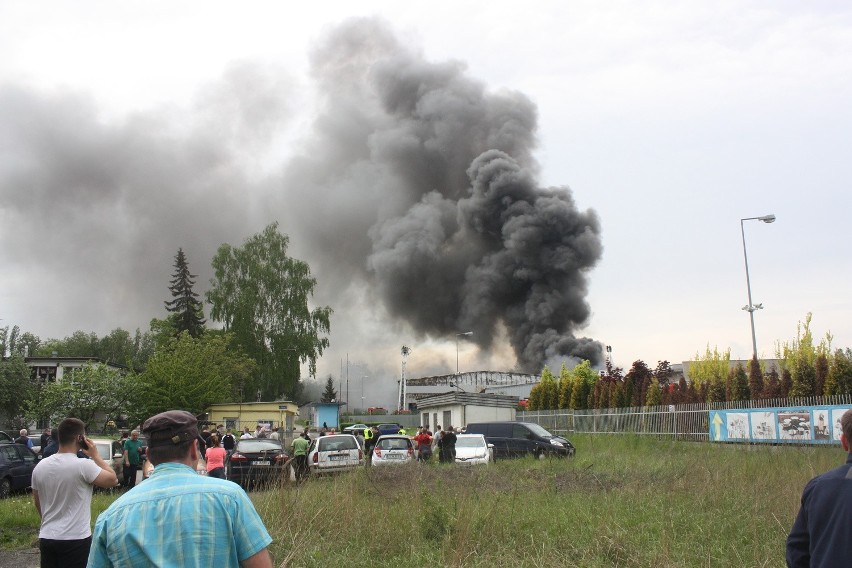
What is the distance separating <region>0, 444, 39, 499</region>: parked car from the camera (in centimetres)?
1652

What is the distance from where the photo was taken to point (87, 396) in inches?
1388

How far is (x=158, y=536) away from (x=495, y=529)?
6.03 metres

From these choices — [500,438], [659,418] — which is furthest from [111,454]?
[659,418]

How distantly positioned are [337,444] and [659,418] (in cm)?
1328

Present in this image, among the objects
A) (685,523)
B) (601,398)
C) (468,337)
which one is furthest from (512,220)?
(685,523)

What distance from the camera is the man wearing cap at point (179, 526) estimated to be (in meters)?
2.52

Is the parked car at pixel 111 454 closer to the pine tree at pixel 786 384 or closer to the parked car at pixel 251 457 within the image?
the parked car at pixel 251 457

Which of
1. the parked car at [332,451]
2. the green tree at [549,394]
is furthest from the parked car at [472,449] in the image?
the green tree at [549,394]

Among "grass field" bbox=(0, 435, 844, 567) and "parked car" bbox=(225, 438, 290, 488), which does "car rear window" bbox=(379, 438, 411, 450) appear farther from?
"grass field" bbox=(0, 435, 844, 567)

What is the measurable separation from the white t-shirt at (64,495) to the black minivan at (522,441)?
18564mm

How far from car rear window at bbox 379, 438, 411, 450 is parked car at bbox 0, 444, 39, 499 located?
28.1ft

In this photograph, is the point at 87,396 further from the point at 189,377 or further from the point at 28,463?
the point at 28,463

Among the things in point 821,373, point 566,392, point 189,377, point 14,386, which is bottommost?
point 566,392

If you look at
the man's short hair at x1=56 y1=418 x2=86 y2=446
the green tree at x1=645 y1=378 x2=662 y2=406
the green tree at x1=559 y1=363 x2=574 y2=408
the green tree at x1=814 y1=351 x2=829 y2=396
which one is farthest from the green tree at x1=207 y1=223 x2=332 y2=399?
the man's short hair at x1=56 y1=418 x2=86 y2=446
